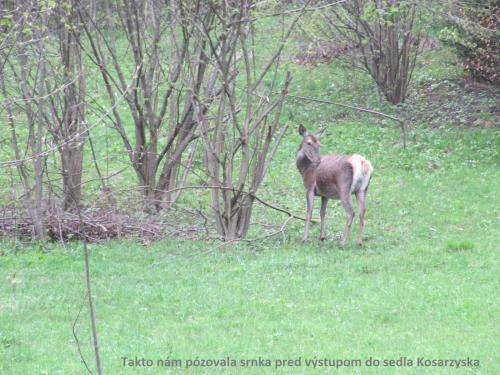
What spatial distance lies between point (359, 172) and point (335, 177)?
1.40 ft

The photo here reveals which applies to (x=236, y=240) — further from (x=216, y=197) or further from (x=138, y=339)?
(x=138, y=339)

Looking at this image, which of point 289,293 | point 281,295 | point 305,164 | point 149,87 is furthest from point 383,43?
point 281,295

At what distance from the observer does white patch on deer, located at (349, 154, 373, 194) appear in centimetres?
1272

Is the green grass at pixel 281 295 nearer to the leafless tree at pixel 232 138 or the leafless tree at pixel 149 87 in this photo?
the leafless tree at pixel 232 138

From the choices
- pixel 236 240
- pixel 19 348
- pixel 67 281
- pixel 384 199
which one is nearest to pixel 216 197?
pixel 236 240

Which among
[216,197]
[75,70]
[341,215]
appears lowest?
[341,215]

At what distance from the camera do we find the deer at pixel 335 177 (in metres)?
12.8

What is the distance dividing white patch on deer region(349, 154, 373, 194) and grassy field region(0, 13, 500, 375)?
3.03ft

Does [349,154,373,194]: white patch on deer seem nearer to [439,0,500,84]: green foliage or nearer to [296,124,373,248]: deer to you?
[296,124,373,248]: deer

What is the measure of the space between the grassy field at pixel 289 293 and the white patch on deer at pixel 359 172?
93 centimetres

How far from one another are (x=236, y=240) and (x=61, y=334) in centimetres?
468

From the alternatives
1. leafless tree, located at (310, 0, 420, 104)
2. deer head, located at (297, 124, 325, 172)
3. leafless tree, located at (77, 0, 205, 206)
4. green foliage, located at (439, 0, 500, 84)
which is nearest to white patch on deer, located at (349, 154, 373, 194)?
deer head, located at (297, 124, 325, 172)

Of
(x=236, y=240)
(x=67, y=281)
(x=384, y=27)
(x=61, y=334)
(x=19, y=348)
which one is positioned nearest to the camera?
(x=19, y=348)

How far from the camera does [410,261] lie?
11500 mm
